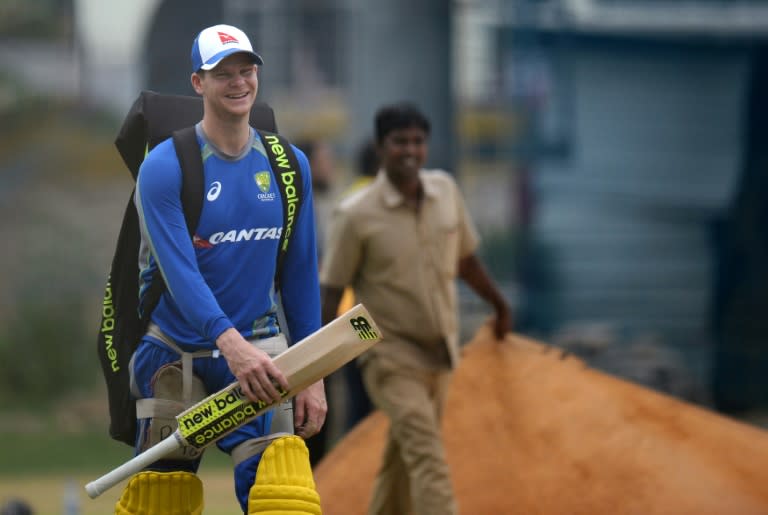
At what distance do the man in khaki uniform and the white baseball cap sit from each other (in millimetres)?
2653

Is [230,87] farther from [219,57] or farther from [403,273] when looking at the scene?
[403,273]

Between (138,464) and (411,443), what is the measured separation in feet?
8.90

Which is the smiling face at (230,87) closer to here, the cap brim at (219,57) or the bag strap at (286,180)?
the cap brim at (219,57)

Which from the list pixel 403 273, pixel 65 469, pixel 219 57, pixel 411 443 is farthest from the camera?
pixel 65 469

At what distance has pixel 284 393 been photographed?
5770 millimetres

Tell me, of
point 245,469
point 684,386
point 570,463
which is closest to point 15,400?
point 684,386

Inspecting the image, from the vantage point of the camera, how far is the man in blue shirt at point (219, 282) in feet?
A: 19.1

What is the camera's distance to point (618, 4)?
1546 centimetres

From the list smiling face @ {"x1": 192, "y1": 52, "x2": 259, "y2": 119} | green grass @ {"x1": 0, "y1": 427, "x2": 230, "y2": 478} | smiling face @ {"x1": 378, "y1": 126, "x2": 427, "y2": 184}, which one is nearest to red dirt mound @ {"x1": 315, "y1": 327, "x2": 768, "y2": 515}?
smiling face @ {"x1": 378, "y1": 126, "x2": 427, "y2": 184}

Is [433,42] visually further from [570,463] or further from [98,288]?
[570,463]

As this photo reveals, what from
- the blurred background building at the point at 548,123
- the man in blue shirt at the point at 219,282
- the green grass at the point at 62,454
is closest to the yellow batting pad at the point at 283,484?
the man in blue shirt at the point at 219,282

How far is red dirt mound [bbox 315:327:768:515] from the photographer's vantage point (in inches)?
345

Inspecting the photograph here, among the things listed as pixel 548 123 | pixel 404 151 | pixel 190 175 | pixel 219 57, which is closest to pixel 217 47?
pixel 219 57

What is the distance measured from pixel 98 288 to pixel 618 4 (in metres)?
4.77
